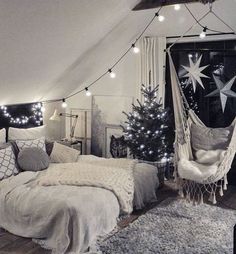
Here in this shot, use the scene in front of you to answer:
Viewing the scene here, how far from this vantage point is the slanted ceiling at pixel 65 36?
334cm

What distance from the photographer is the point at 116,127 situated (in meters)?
5.90

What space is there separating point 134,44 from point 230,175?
2.32 m

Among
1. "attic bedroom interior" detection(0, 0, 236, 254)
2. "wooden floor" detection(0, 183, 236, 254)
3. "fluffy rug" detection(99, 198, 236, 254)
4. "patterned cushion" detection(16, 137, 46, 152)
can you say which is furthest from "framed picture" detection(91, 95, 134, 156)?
"fluffy rug" detection(99, 198, 236, 254)

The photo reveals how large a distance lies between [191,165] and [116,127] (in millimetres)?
1912

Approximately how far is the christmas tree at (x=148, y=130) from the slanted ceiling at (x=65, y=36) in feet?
3.06

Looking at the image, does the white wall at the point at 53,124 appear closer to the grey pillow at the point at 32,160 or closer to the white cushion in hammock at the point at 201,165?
the grey pillow at the point at 32,160

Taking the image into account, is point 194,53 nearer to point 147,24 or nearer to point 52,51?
point 147,24

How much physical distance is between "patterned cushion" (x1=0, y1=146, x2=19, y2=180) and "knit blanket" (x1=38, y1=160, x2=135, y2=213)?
1.25 ft

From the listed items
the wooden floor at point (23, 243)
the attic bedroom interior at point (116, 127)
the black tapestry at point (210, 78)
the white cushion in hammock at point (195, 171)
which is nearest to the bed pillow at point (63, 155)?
the attic bedroom interior at point (116, 127)

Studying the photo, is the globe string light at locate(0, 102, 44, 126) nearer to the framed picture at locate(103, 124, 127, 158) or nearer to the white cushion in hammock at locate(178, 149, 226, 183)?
the framed picture at locate(103, 124, 127, 158)

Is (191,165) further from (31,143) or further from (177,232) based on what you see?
(31,143)

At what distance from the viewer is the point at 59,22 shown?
3625mm

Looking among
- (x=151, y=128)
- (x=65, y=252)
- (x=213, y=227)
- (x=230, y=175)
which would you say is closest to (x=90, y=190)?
(x=65, y=252)

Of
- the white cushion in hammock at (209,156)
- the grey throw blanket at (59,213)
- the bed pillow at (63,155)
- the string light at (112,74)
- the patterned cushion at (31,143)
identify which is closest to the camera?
the grey throw blanket at (59,213)
